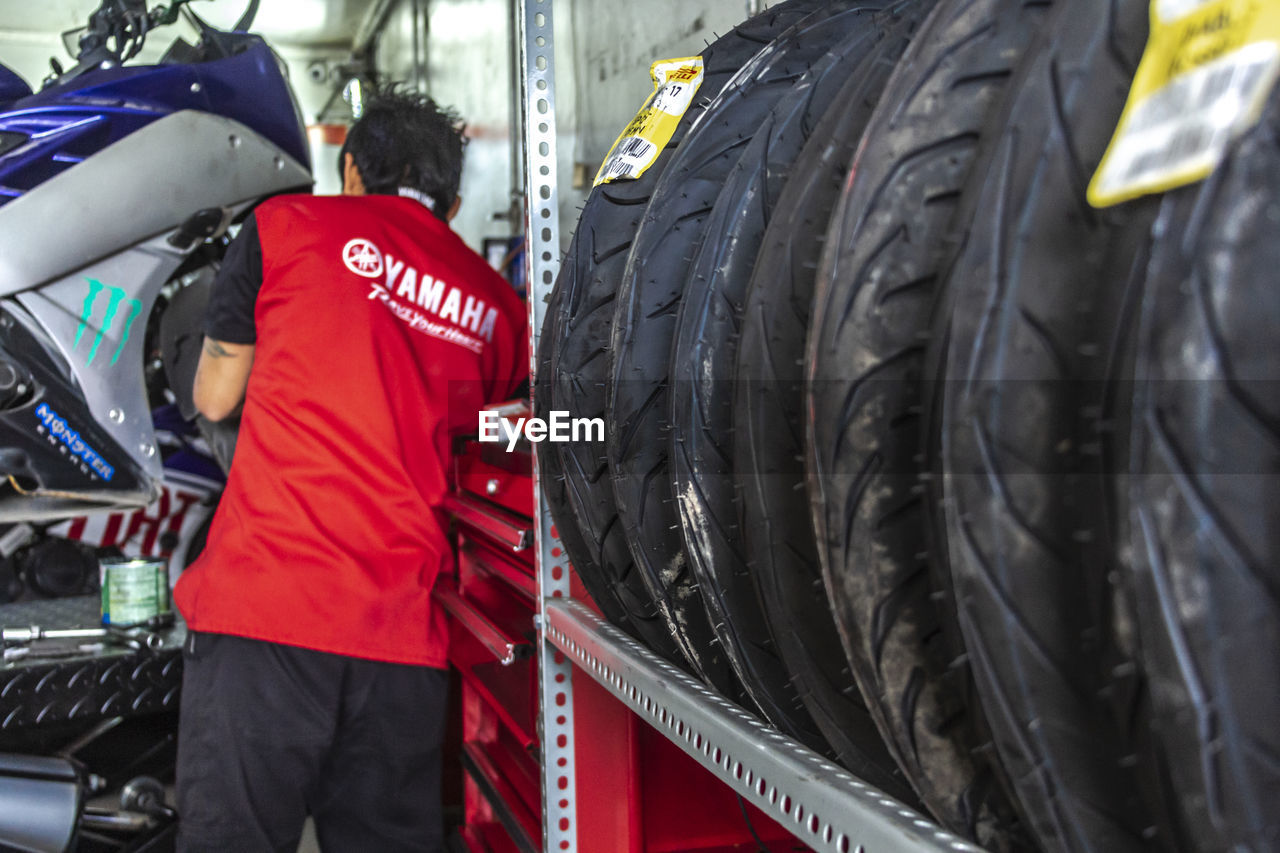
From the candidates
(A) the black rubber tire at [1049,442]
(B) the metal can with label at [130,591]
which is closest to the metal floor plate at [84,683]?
(B) the metal can with label at [130,591]

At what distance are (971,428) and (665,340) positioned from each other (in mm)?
395

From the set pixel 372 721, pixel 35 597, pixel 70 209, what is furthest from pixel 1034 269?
pixel 35 597

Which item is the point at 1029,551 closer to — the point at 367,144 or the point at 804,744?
the point at 804,744

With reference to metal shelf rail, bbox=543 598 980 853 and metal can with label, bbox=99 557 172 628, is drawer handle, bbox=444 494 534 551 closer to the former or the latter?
metal shelf rail, bbox=543 598 980 853

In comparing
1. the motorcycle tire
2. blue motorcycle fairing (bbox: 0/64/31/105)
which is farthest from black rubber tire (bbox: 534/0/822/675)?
blue motorcycle fairing (bbox: 0/64/31/105)

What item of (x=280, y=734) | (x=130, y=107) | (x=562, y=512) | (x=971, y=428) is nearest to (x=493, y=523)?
(x=562, y=512)

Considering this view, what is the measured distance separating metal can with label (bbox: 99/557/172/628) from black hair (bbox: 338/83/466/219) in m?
0.94

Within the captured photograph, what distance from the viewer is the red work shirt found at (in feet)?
5.82

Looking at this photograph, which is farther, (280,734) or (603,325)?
(280,734)

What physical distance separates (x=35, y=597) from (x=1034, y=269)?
10.1 feet

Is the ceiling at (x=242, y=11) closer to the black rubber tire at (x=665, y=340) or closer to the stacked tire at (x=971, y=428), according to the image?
the black rubber tire at (x=665, y=340)

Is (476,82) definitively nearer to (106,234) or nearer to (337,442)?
(106,234)

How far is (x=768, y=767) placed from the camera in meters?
0.65

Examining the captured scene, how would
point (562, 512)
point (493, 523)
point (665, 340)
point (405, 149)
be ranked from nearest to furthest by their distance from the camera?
point (665, 340), point (562, 512), point (493, 523), point (405, 149)
